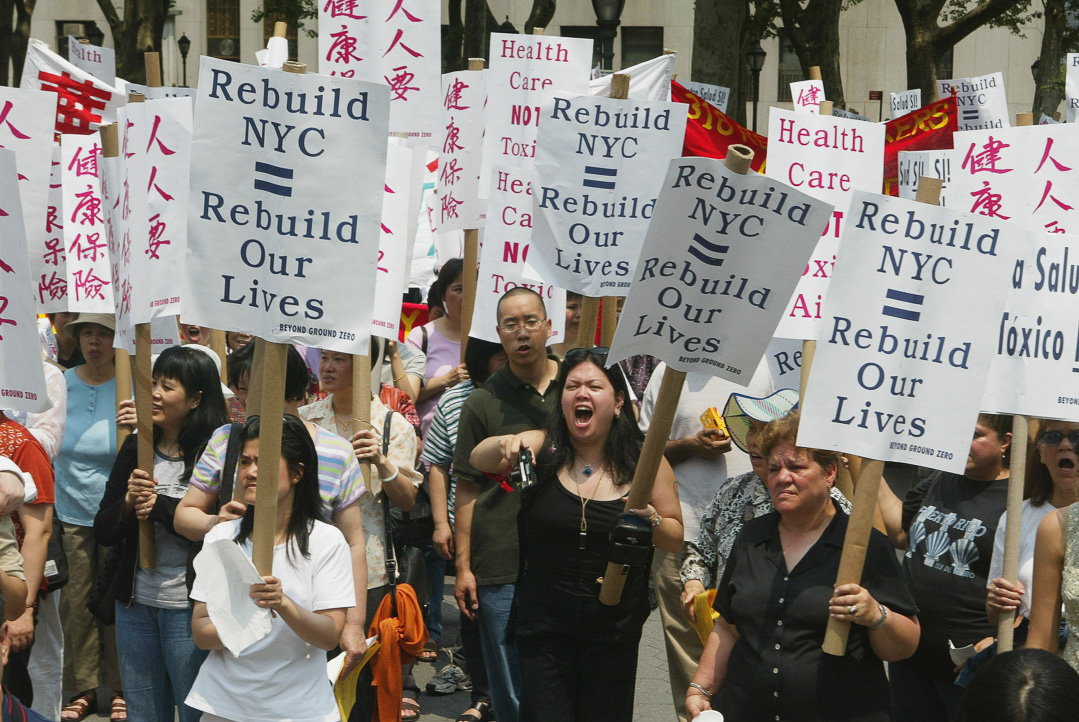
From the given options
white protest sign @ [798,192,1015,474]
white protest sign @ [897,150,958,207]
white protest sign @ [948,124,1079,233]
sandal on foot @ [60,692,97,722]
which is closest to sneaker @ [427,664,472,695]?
sandal on foot @ [60,692,97,722]

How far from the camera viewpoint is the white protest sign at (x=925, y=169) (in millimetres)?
5089

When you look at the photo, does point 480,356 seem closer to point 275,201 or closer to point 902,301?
point 275,201

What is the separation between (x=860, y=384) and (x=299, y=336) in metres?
1.66

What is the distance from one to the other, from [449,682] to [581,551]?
232cm

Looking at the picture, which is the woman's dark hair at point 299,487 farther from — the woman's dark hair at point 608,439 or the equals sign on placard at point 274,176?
the woman's dark hair at point 608,439

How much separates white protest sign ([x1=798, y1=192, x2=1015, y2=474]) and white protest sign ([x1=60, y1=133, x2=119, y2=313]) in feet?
12.3

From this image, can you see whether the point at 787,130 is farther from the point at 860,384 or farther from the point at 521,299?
the point at 860,384

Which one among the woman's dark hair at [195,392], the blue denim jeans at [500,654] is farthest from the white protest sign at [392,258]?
the blue denim jeans at [500,654]

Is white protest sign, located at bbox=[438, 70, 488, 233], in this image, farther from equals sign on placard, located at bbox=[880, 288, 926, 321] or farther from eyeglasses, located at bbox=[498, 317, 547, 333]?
equals sign on placard, located at bbox=[880, 288, 926, 321]

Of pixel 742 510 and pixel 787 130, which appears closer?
pixel 742 510

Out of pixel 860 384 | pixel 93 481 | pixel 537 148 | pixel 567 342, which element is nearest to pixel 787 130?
pixel 537 148

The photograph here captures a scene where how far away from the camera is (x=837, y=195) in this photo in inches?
236

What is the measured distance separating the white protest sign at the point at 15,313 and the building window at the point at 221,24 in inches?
1600

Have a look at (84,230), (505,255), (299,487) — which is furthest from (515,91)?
(299,487)
